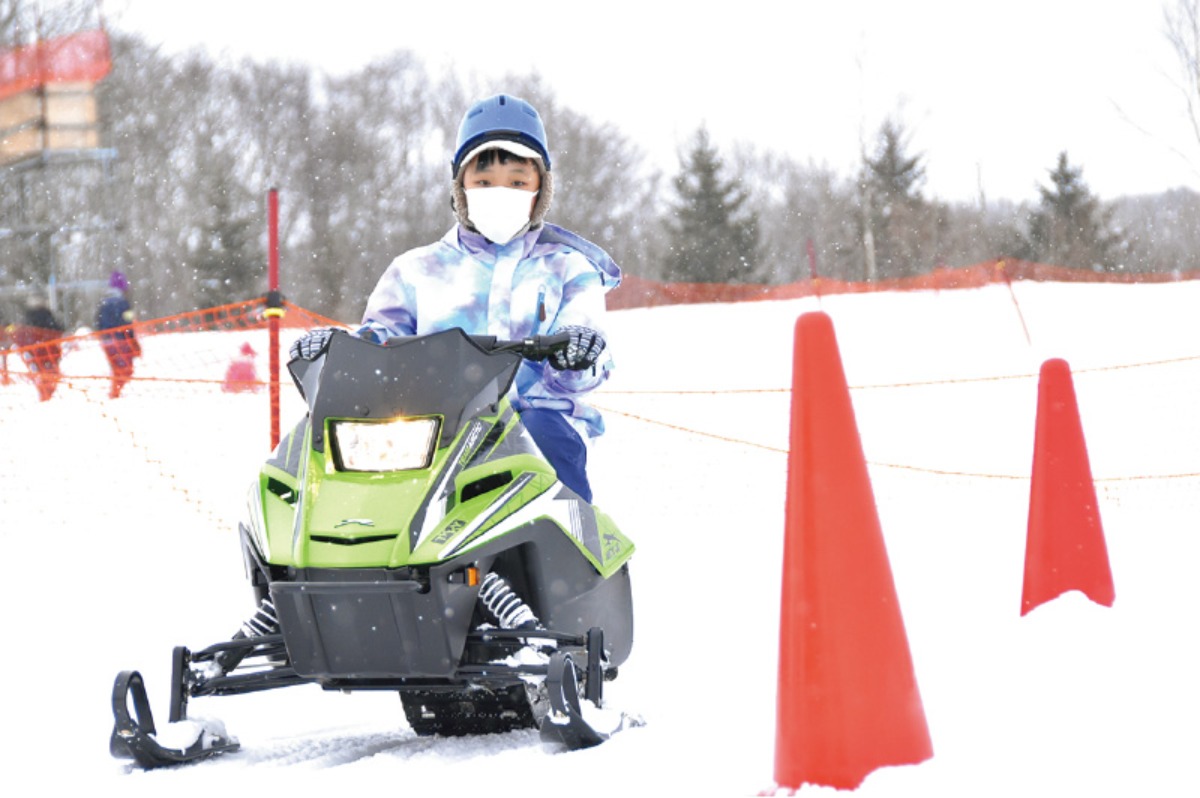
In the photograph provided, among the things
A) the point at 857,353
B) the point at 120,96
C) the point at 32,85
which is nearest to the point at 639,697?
the point at 857,353

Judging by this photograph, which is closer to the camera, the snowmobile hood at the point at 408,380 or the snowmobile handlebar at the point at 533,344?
the snowmobile hood at the point at 408,380

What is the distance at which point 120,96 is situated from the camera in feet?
147

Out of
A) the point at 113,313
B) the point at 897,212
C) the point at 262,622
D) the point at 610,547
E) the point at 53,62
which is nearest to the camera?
the point at 262,622

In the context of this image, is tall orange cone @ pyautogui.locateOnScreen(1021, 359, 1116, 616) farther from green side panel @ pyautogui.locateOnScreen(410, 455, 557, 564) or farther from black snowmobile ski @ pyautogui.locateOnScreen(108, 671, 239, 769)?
black snowmobile ski @ pyautogui.locateOnScreen(108, 671, 239, 769)

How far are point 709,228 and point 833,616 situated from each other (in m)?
43.5

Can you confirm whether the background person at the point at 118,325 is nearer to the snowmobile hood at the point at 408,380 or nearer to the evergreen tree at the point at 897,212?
the snowmobile hood at the point at 408,380

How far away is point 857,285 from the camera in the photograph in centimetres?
2689

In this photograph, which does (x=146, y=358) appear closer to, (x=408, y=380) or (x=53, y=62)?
(x=53, y=62)

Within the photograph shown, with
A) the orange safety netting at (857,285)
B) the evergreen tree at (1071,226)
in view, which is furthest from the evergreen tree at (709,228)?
the orange safety netting at (857,285)

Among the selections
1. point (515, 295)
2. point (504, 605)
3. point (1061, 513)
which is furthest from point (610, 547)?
point (1061, 513)

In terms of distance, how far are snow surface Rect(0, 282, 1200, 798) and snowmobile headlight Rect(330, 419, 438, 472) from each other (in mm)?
689

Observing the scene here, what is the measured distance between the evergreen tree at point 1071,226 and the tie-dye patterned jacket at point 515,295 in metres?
44.0

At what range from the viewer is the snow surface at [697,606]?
105 inches

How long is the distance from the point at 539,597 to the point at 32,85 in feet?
91.0
